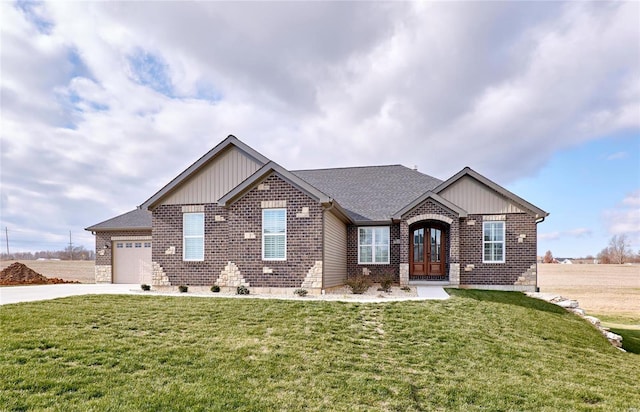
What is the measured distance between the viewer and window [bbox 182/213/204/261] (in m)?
15.5

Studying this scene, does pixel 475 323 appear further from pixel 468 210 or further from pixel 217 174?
pixel 217 174

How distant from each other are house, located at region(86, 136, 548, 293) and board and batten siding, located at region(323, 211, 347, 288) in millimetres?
42

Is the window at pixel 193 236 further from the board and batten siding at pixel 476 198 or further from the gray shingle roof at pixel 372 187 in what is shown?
the board and batten siding at pixel 476 198

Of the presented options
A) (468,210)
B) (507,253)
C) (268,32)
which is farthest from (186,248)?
(507,253)

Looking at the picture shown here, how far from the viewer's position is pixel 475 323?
10023 millimetres

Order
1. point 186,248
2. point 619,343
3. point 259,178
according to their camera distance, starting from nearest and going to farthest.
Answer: point 619,343, point 259,178, point 186,248

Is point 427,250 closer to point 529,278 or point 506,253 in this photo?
point 506,253

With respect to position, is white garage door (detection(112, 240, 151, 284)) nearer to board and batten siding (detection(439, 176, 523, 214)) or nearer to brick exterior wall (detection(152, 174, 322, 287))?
brick exterior wall (detection(152, 174, 322, 287))

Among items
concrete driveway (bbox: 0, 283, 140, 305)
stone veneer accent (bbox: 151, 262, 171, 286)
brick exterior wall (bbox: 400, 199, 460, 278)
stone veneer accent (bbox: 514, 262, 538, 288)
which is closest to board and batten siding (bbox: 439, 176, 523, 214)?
brick exterior wall (bbox: 400, 199, 460, 278)

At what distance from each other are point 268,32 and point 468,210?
1082cm

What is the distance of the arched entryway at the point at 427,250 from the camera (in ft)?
59.3

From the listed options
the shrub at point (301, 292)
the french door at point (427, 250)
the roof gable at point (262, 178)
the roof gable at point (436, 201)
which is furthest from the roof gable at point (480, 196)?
the shrub at point (301, 292)

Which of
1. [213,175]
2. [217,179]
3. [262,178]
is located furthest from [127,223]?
[262,178]

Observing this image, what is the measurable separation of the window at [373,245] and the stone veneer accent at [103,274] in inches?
515
